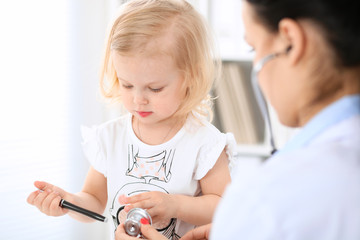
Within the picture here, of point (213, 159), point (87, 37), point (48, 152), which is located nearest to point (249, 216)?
point (213, 159)

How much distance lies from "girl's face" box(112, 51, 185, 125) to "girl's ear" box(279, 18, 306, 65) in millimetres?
459

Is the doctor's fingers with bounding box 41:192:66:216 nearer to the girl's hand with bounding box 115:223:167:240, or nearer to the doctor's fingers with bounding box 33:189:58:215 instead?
the doctor's fingers with bounding box 33:189:58:215

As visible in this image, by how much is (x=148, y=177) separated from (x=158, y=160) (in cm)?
5

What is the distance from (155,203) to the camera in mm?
1082

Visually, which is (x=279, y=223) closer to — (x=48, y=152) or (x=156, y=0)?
(x=156, y=0)

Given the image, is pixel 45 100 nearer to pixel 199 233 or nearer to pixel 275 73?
pixel 199 233

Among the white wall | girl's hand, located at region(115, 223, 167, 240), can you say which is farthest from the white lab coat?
the white wall

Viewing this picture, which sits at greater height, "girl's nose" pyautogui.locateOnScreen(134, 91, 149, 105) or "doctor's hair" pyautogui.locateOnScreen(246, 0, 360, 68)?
"doctor's hair" pyautogui.locateOnScreen(246, 0, 360, 68)

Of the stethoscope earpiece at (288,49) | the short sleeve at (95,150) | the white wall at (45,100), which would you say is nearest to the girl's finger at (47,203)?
the short sleeve at (95,150)

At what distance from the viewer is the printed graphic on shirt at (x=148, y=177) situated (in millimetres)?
1192

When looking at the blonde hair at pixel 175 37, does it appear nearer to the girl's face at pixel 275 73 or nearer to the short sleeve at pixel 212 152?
the short sleeve at pixel 212 152

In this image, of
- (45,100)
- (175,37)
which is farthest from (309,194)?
(45,100)

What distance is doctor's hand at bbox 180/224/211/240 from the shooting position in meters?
1.06

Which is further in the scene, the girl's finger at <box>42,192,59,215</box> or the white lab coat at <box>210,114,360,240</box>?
the girl's finger at <box>42,192,59,215</box>
